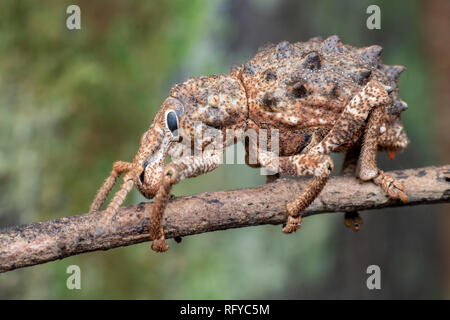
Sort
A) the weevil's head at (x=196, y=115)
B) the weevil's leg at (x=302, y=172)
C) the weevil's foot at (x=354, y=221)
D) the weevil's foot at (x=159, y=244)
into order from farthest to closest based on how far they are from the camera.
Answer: the weevil's foot at (x=354, y=221) < the weevil's head at (x=196, y=115) < the weevil's leg at (x=302, y=172) < the weevil's foot at (x=159, y=244)

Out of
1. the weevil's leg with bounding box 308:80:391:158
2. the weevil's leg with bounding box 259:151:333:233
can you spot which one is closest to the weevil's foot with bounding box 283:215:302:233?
the weevil's leg with bounding box 259:151:333:233

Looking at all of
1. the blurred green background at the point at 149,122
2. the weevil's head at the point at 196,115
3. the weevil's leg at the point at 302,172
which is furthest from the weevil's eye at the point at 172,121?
the blurred green background at the point at 149,122

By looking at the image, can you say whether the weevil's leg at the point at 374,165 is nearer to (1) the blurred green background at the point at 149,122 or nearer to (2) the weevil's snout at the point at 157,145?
(2) the weevil's snout at the point at 157,145

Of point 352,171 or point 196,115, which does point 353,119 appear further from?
point 196,115

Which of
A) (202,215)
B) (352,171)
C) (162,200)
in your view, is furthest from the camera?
(352,171)

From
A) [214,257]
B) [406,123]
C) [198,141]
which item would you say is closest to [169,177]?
[198,141]

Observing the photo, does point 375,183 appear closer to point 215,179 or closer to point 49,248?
point 49,248

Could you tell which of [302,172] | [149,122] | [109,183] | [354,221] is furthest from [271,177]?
[149,122]
